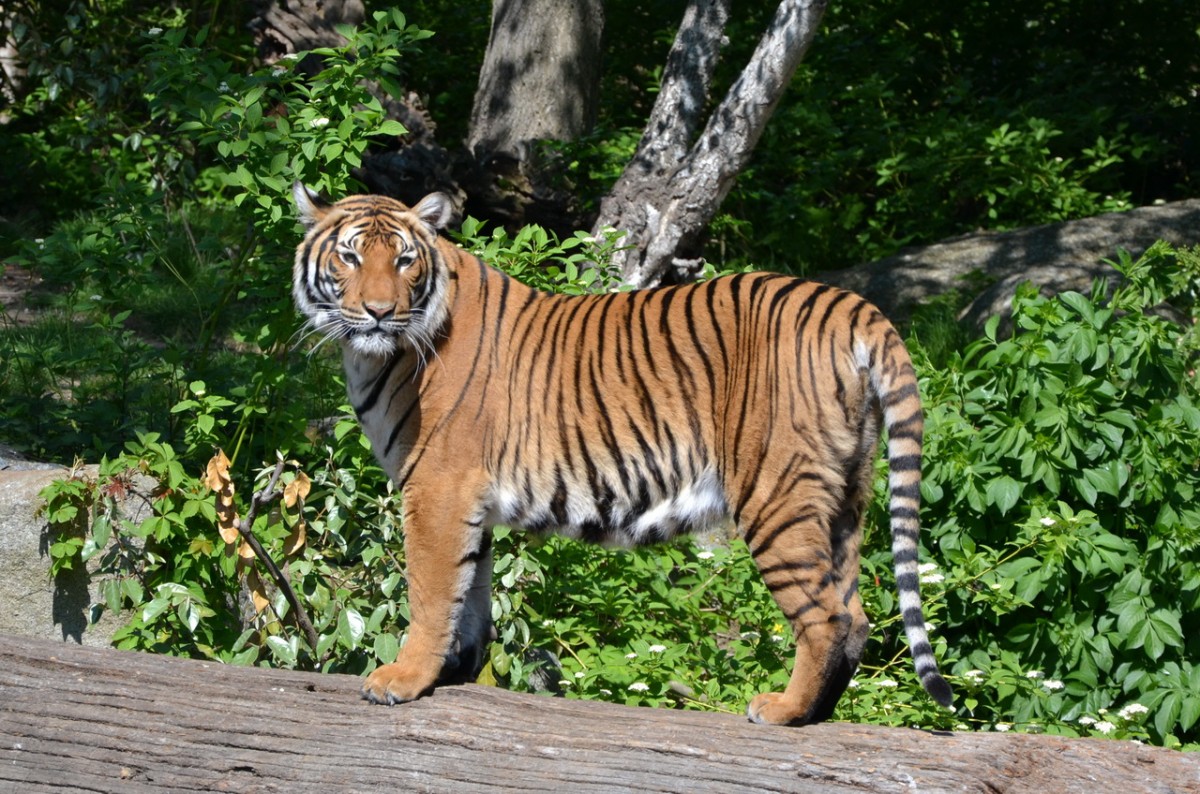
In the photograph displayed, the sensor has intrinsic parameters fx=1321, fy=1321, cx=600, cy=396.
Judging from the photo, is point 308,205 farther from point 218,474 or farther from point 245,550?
point 245,550

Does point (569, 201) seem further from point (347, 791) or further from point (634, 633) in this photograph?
point (347, 791)

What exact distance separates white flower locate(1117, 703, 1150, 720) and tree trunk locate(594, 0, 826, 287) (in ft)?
11.3

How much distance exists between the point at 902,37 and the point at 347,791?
9.64 metres

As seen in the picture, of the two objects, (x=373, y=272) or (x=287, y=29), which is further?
(x=287, y=29)

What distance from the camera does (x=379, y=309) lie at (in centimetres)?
421

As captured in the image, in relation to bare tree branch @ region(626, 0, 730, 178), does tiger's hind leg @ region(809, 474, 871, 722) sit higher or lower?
lower

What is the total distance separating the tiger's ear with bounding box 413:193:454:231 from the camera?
448 cm

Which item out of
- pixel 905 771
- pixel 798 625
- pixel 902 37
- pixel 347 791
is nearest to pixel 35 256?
pixel 347 791

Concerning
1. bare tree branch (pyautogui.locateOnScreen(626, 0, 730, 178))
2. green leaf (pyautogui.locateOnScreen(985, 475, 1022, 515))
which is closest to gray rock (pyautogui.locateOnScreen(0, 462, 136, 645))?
green leaf (pyautogui.locateOnScreen(985, 475, 1022, 515))

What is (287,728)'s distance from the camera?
3.87m

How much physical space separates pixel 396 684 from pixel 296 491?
106 cm

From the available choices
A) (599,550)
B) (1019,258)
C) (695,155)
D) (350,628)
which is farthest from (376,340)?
(1019,258)

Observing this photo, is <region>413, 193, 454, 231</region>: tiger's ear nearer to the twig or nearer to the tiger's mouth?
the tiger's mouth

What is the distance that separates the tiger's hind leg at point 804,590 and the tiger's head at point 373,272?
127cm
